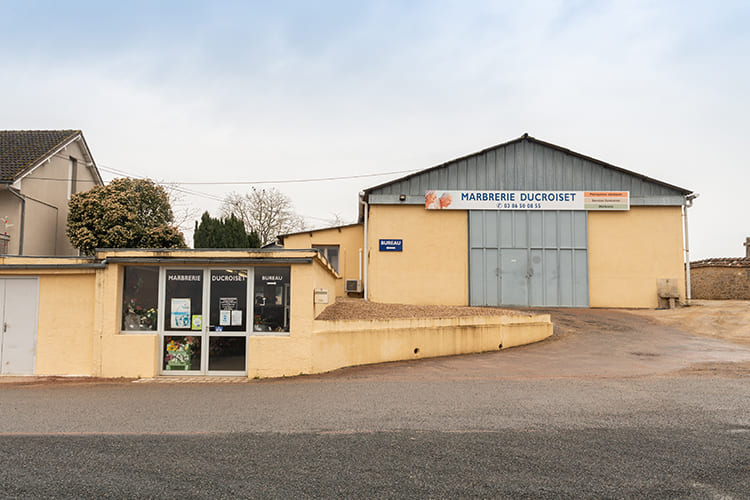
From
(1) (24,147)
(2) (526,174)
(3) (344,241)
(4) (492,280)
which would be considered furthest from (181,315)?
(1) (24,147)

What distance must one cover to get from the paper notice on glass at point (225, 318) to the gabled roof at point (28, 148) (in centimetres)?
1281

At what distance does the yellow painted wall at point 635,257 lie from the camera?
20062 millimetres

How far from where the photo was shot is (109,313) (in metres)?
10.2

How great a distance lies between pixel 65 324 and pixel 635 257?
757 inches

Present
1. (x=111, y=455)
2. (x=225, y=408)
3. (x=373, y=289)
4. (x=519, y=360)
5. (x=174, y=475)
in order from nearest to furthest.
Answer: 1. (x=174, y=475)
2. (x=111, y=455)
3. (x=225, y=408)
4. (x=519, y=360)
5. (x=373, y=289)

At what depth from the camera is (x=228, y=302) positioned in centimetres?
1032

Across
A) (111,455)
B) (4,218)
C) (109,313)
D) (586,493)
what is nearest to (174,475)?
(111,455)

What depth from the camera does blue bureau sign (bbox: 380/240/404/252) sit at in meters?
20.2

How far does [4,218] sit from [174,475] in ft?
60.6

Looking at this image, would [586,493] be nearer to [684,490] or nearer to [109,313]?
[684,490]

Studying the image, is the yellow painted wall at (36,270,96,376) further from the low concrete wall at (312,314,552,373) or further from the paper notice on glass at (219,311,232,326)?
the low concrete wall at (312,314,552,373)

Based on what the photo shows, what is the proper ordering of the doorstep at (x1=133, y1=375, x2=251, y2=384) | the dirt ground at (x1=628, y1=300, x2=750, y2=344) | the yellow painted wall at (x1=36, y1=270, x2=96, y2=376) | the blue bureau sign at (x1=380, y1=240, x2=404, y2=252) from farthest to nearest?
the blue bureau sign at (x1=380, y1=240, x2=404, y2=252) → the dirt ground at (x1=628, y1=300, x2=750, y2=344) → the yellow painted wall at (x1=36, y1=270, x2=96, y2=376) → the doorstep at (x1=133, y1=375, x2=251, y2=384)

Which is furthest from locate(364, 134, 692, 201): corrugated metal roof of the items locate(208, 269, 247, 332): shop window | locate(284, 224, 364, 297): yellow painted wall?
locate(208, 269, 247, 332): shop window

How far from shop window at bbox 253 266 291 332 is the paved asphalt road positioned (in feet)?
3.93
